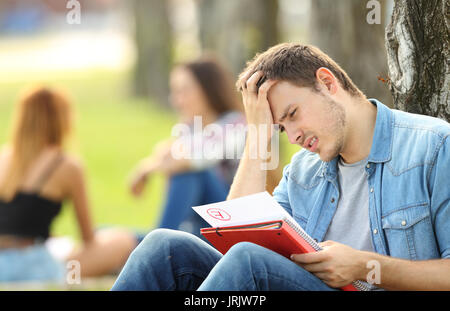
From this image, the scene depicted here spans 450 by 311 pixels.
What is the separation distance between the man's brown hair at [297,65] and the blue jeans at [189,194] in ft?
8.22

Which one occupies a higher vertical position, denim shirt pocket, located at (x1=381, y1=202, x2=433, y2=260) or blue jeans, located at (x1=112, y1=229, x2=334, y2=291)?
denim shirt pocket, located at (x1=381, y1=202, x2=433, y2=260)

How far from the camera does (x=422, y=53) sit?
3205mm

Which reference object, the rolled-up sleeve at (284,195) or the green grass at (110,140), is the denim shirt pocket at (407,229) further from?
the green grass at (110,140)

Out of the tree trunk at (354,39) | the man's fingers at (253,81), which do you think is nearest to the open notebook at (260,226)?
the man's fingers at (253,81)

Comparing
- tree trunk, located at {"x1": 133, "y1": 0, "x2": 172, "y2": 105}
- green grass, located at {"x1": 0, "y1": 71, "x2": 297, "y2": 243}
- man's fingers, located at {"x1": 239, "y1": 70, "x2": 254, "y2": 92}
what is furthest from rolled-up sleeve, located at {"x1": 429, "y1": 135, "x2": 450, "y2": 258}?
tree trunk, located at {"x1": 133, "y1": 0, "x2": 172, "y2": 105}

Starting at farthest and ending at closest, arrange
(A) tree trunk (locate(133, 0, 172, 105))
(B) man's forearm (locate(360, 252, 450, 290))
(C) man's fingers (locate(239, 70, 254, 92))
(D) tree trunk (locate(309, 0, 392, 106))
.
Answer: (A) tree trunk (locate(133, 0, 172, 105)), (D) tree trunk (locate(309, 0, 392, 106)), (C) man's fingers (locate(239, 70, 254, 92)), (B) man's forearm (locate(360, 252, 450, 290))

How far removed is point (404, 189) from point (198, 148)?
2940 mm

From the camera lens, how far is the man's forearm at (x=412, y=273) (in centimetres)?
262

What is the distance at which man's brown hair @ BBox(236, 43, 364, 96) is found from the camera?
2934 millimetres

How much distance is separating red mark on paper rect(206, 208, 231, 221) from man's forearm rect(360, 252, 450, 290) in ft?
1.73

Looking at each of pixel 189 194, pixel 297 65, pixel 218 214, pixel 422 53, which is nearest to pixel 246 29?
pixel 189 194

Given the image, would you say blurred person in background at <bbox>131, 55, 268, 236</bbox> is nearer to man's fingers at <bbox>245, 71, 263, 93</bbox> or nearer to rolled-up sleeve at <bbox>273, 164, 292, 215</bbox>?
rolled-up sleeve at <bbox>273, 164, 292, 215</bbox>
